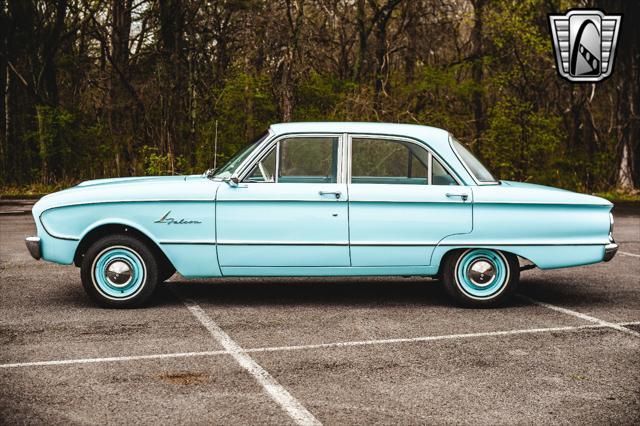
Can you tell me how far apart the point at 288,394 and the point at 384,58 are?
2108 centimetres

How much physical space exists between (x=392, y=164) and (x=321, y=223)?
104cm

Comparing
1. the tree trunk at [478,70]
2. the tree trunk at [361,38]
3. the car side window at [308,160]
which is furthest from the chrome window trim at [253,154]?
the tree trunk at [361,38]

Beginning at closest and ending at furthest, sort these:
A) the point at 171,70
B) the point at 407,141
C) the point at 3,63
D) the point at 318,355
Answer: the point at 318,355 < the point at 407,141 < the point at 171,70 < the point at 3,63

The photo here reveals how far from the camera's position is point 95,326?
6543 millimetres

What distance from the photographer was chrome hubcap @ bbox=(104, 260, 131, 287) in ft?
23.4

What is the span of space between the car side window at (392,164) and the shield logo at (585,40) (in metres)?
15.9

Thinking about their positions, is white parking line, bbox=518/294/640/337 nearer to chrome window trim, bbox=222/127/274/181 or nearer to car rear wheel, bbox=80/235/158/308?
chrome window trim, bbox=222/127/274/181

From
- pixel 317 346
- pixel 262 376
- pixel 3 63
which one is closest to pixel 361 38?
pixel 3 63

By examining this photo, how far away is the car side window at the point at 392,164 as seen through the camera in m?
7.35

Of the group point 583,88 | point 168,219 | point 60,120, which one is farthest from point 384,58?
point 168,219

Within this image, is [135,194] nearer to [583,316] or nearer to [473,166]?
[473,166]

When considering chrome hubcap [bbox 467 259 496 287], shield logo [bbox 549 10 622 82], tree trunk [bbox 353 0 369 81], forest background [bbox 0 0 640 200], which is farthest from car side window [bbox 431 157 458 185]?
tree trunk [bbox 353 0 369 81]

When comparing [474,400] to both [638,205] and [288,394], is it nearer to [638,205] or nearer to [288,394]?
[288,394]

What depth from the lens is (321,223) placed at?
712 cm
